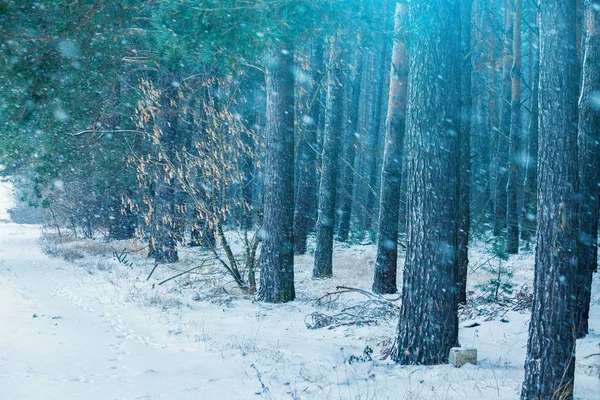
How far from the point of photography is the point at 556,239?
4266 mm

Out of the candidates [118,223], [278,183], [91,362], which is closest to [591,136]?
[278,183]

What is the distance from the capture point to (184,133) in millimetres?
17203

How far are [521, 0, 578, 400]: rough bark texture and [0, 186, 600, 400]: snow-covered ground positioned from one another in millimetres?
605

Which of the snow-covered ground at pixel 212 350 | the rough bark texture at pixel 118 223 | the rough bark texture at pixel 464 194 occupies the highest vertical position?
the rough bark texture at pixel 464 194

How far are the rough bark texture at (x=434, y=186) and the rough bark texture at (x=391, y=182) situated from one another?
197 inches

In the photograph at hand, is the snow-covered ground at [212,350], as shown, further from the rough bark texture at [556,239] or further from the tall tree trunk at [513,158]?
the tall tree trunk at [513,158]

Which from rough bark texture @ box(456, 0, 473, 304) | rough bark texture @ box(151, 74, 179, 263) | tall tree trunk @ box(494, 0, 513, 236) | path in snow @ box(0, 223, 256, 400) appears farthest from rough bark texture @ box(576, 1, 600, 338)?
tall tree trunk @ box(494, 0, 513, 236)

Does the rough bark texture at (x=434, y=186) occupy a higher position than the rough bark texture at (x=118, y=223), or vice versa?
the rough bark texture at (x=434, y=186)

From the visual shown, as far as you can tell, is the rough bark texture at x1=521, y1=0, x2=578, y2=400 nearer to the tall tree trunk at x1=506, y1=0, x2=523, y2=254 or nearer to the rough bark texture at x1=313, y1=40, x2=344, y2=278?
the rough bark texture at x1=313, y1=40, x2=344, y2=278

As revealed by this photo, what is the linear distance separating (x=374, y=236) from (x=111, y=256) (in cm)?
1038

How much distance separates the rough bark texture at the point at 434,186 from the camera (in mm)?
5723

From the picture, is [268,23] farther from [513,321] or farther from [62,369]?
[513,321]

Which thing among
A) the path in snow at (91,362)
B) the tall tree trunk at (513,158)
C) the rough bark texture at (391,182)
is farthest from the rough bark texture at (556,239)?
the tall tree trunk at (513,158)

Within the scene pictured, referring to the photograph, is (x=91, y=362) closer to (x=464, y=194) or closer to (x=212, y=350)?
(x=212, y=350)
